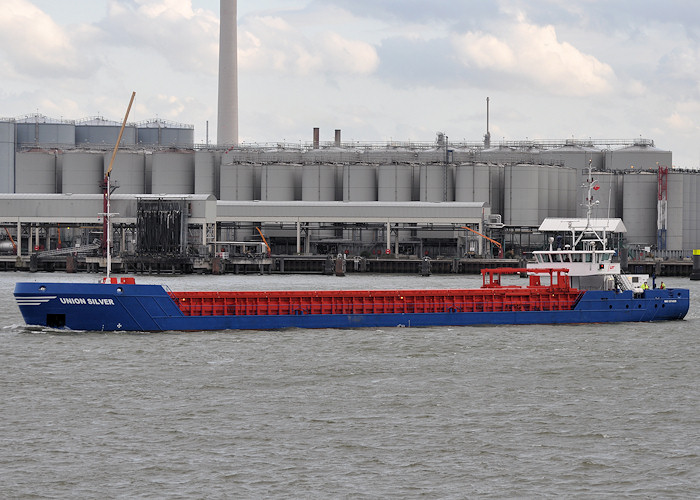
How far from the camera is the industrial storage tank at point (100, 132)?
163500 millimetres


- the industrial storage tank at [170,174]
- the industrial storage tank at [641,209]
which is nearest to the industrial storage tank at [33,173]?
the industrial storage tank at [170,174]

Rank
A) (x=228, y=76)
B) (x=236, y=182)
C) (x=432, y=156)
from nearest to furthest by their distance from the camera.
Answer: (x=236, y=182) → (x=432, y=156) → (x=228, y=76)

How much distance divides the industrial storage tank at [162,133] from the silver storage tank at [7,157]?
1977 cm

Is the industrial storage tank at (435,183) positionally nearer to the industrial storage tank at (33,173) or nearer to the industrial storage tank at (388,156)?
the industrial storage tank at (388,156)

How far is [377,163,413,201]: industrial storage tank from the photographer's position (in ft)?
415

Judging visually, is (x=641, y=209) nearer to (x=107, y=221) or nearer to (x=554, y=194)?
(x=554, y=194)

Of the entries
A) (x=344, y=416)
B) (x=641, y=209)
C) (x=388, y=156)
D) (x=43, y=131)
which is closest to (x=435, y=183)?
(x=388, y=156)

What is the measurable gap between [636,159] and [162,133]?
74393 mm

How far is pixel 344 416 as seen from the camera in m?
29.1

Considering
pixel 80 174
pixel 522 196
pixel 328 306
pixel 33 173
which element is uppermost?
pixel 33 173

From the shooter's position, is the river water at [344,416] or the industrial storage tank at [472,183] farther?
the industrial storage tank at [472,183]

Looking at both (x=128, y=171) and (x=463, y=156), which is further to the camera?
(x=463, y=156)

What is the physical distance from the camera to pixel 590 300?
52500 millimetres

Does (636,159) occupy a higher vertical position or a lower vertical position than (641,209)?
higher
